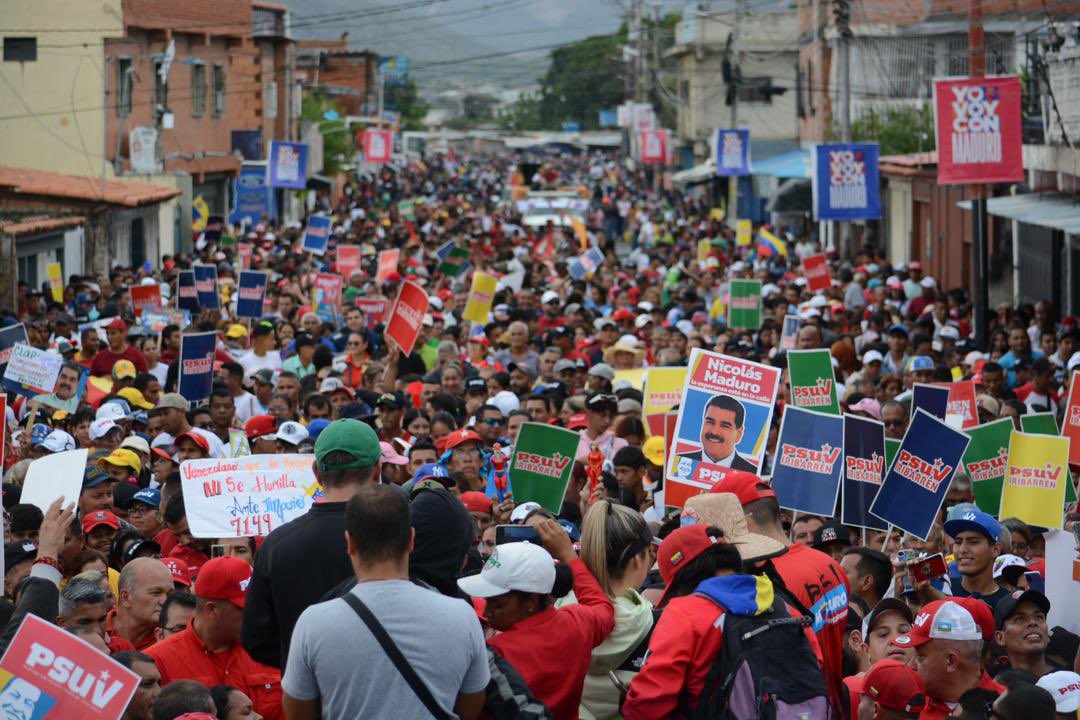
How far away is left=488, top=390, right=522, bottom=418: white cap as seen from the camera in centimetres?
1279

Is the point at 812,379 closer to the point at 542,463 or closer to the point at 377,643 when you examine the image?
the point at 542,463

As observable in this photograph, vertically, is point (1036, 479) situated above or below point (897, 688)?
above

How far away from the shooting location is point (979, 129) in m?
19.0

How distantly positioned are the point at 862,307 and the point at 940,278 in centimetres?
934

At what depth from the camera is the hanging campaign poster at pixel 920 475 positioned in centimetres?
879

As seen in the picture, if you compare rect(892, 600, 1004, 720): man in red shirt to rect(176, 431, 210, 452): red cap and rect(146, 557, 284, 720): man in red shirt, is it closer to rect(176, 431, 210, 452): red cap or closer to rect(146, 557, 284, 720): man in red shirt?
rect(146, 557, 284, 720): man in red shirt

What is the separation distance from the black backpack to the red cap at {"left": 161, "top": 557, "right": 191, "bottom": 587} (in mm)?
2690

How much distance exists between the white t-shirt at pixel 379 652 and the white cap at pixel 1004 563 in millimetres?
3909

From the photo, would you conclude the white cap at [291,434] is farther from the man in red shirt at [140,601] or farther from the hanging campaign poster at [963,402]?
the hanging campaign poster at [963,402]

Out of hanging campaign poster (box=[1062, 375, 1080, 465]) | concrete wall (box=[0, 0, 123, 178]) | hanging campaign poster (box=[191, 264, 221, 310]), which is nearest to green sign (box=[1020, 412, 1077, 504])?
hanging campaign poster (box=[1062, 375, 1080, 465])

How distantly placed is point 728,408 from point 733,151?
116 ft

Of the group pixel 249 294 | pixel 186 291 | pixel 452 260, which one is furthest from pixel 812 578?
pixel 452 260

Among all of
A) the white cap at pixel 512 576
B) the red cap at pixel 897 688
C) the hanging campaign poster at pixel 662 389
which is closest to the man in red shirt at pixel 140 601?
the white cap at pixel 512 576

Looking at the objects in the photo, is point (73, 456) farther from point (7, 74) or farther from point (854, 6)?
point (854, 6)
